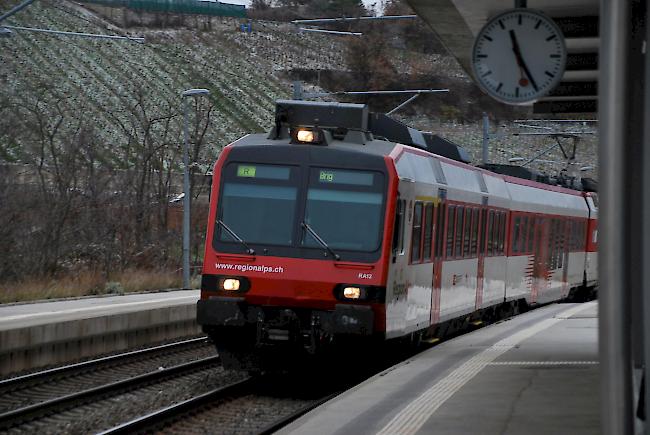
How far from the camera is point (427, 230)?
17.3 meters

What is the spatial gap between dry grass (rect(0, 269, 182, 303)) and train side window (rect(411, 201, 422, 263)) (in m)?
12.1

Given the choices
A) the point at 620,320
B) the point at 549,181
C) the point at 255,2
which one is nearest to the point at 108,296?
the point at 549,181

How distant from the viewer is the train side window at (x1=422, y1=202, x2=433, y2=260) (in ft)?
56.2

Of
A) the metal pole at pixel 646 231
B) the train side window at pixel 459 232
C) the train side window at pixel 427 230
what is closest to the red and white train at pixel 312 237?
the train side window at pixel 427 230

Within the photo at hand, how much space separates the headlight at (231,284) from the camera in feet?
49.5

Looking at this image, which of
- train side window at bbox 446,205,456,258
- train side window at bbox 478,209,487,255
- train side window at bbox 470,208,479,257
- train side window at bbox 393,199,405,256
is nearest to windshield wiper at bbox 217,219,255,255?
train side window at bbox 393,199,405,256

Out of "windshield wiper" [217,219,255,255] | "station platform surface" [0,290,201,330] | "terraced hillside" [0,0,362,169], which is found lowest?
"station platform surface" [0,290,201,330]

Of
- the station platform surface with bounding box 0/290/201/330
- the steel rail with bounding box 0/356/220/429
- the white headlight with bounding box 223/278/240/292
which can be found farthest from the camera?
the station platform surface with bounding box 0/290/201/330

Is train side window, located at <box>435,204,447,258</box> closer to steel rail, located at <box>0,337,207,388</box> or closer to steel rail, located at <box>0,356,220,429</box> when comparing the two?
steel rail, located at <box>0,356,220,429</box>

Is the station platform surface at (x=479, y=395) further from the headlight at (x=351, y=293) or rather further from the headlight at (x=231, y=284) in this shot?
the headlight at (x=231, y=284)

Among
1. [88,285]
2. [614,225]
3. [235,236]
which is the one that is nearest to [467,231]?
[235,236]

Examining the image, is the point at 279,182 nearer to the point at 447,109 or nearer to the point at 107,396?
the point at 107,396

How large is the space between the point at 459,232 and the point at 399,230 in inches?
172

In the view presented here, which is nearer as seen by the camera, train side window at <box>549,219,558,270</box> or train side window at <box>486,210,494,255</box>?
train side window at <box>486,210,494,255</box>
